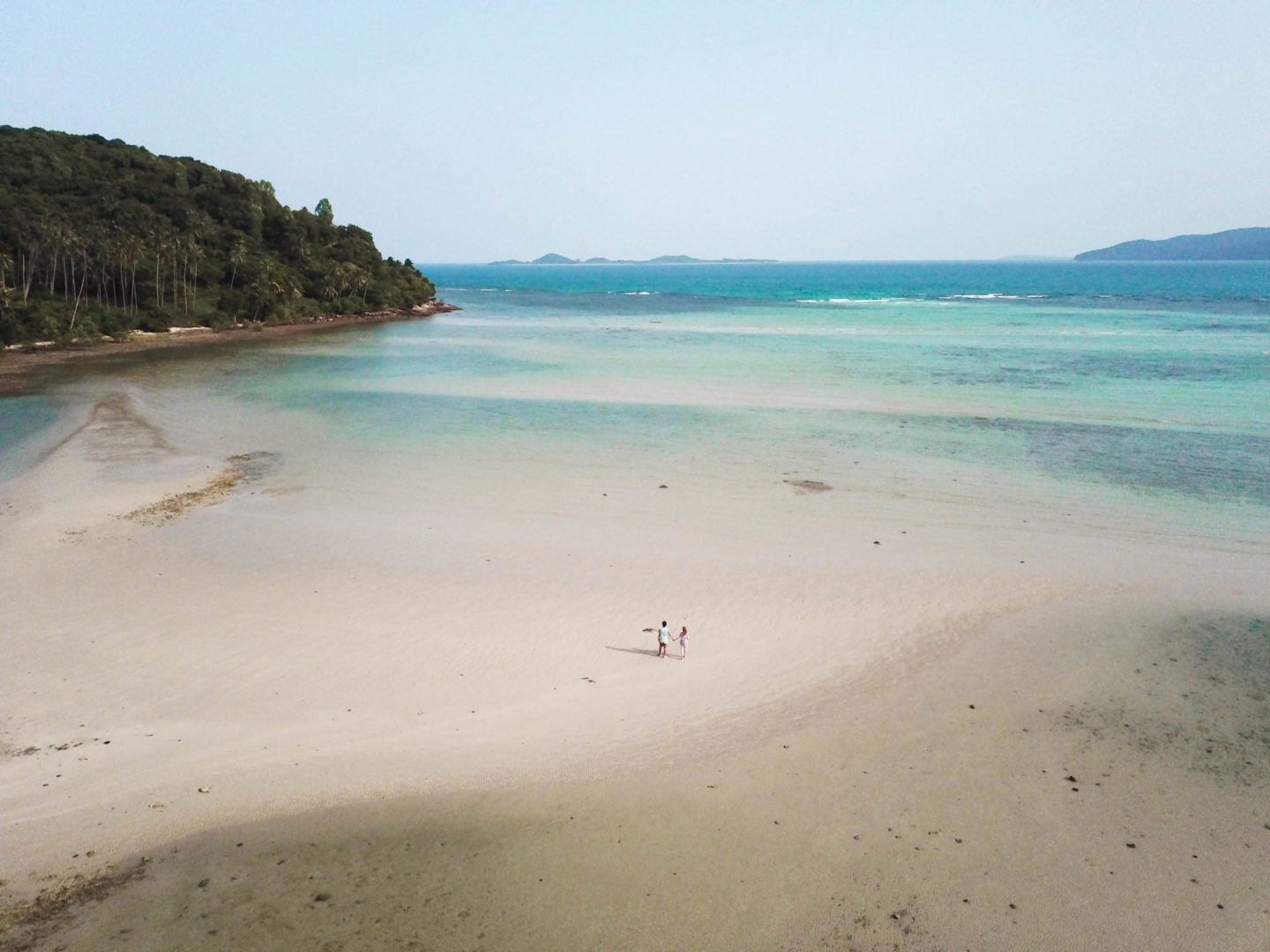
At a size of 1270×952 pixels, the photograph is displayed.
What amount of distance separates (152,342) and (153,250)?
11086 millimetres

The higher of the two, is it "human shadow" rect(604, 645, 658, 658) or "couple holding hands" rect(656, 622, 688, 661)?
"couple holding hands" rect(656, 622, 688, 661)

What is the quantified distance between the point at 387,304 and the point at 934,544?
254 ft

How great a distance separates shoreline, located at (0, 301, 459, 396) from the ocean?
9.75ft

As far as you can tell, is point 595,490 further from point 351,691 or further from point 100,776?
point 100,776

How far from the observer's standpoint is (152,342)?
57.7 m

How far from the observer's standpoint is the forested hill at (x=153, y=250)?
188 feet

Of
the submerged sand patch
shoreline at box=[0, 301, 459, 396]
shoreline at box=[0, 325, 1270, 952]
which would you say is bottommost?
shoreline at box=[0, 325, 1270, 952]

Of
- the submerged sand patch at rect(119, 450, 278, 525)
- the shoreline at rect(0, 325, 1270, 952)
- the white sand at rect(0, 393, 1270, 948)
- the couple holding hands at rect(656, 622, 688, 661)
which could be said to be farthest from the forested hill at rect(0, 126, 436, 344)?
the couple holding hands at rect(656, 622, 688, 661)

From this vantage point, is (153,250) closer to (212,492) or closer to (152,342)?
(152,342)

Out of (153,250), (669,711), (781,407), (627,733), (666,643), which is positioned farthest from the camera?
(153,250)

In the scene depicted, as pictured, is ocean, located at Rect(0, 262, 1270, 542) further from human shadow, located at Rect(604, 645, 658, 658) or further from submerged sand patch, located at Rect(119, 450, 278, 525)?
human shadow, located at Rect(604, 645, 658, 658)

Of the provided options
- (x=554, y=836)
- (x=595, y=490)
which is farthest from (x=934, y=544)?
(x=554, y=836)

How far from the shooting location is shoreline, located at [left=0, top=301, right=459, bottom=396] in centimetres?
4312

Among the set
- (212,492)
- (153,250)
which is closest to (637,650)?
(212,492)
